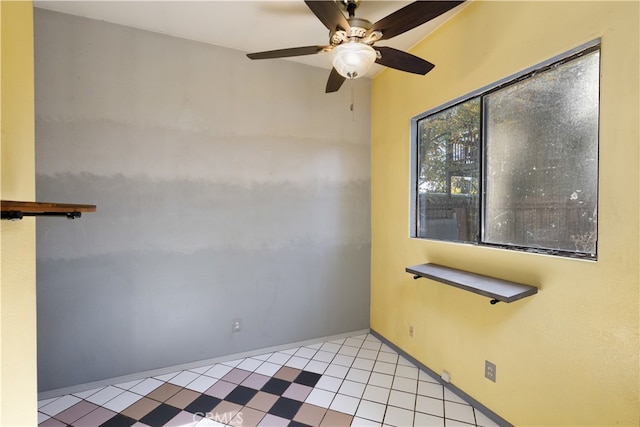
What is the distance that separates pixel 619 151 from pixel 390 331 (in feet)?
7.39

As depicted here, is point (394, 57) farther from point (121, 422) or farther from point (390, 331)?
point (121, 422)

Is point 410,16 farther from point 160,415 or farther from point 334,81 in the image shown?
point 160,415

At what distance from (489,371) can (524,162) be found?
1372 millimetres

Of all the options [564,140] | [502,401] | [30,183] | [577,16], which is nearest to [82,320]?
[30,183]

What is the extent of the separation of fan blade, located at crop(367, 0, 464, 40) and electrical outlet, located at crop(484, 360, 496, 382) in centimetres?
207

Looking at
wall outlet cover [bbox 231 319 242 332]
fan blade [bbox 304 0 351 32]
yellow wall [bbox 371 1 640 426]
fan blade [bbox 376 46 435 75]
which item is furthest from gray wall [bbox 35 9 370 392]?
fan blade [bbox 304 0 351 32]

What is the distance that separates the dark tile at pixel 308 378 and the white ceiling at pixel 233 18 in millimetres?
2550

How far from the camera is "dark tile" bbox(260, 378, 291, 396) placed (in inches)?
84.7

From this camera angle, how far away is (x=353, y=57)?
155 cm

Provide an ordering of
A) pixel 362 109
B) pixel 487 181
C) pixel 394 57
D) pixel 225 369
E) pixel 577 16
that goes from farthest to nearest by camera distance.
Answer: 1. pixel 362 109
2. pixel 225 369
3. pixel 487 181
4. pixel 394 57
5. pixel 577 16

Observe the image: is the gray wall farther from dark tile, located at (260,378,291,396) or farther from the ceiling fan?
the ceiling fan

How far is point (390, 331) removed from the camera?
2836 mm

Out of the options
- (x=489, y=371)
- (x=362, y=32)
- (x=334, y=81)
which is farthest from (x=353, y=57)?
(x=489, y=371)

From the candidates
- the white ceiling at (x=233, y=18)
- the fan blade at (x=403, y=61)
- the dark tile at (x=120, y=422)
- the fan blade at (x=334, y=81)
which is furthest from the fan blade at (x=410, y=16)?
the dark tile at (x=120, y=422)
